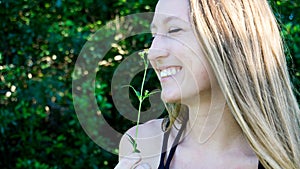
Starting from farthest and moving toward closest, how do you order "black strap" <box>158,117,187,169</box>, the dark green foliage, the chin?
the dark green foliage → "black strap" <box>158,117,187,169</box> → the chin

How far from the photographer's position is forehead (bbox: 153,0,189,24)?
1.99 m

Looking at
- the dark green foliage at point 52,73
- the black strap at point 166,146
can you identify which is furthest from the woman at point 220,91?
the dark green foliage at point 52,73

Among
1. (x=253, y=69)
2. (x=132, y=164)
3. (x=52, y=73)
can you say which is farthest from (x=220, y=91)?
(x=52, y=73)

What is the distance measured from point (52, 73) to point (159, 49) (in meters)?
1.64

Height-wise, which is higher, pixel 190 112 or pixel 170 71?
pixel 170 71

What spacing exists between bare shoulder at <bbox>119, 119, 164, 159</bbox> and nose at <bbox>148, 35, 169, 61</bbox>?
1.17 ft

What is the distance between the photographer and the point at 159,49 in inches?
78.2

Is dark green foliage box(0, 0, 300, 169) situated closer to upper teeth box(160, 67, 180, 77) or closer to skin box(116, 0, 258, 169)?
skin box(116, 0, 258, 169)

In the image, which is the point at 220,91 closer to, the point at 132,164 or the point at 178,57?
the point at 178,57

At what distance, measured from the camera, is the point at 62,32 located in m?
3.53

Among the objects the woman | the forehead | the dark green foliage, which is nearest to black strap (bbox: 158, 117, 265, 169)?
the woman

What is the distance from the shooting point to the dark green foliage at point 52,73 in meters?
3.44

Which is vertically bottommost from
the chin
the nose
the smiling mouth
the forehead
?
the chin

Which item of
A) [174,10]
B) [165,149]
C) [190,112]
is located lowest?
[165,149]
